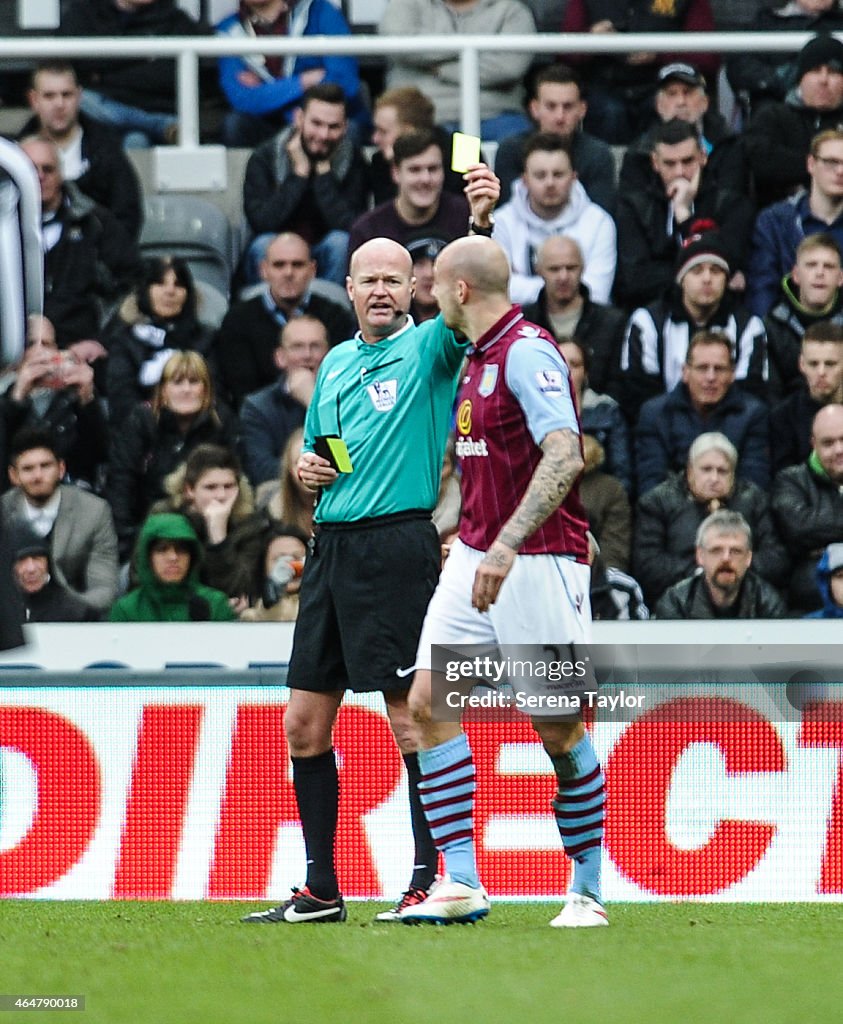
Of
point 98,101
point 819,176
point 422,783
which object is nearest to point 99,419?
point 98,101

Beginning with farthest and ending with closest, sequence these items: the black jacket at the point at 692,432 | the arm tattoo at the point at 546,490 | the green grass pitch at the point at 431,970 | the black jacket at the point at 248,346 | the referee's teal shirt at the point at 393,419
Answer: the black jacket at the point at 248,346
the black jacket at the point at 692,432
the referee's teal shirt at the point at 393,419
the arm tattoo at the point at 546,490
the green grass pitch at the point at 431,970

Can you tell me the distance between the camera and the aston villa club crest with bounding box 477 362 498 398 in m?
5.71

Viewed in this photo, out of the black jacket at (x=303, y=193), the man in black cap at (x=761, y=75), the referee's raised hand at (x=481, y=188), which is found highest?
the man in black cap at (x=761, y=75)

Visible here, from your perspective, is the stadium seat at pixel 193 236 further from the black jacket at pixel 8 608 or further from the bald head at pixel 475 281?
the black jacket at pixel 8 608

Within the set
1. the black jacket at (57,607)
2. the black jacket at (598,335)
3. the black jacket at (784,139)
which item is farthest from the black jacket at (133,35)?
the black jacket at (784,139)

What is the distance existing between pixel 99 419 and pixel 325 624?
4143mm

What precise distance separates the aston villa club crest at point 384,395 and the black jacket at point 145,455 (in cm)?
382

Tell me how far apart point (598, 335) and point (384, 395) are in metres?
4.00

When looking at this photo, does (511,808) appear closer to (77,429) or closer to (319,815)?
(319,815)

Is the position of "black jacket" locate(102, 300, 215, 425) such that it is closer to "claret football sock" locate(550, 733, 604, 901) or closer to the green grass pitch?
the green grass pitch

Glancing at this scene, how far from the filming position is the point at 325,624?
19.8 ft

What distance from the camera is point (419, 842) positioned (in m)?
6.14

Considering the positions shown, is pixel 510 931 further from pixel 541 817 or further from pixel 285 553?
pixel 285 553

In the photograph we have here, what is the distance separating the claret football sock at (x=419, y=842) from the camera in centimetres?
611
